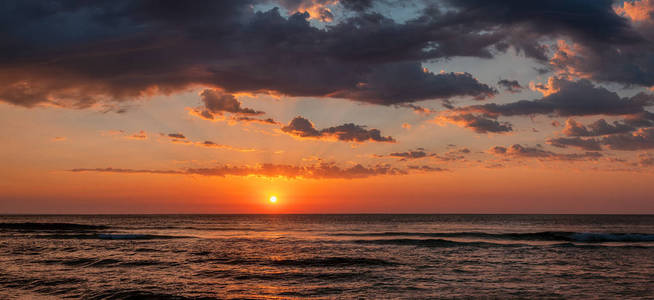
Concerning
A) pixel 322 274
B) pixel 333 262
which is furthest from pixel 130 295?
pixel 333 262

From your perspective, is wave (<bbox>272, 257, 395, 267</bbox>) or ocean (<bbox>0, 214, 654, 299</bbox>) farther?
wave (<bbox>272, 257, 395, 267</bbox>)

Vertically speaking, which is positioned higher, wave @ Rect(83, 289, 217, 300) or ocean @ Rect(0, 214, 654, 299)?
wave @ Rect(83, 289, 217, 300)

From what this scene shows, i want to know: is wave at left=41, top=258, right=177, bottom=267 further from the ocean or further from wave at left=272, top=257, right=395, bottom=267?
wave at left=272, top=257, right=395, bottom=267

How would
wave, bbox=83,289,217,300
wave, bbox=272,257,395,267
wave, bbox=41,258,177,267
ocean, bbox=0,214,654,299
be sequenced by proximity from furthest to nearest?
wave, bbox=272,257,395,267, wave, bbox=41,258,177,267, ocean, bbox=0,214,654,299, wave, bbox=83,289,217,300

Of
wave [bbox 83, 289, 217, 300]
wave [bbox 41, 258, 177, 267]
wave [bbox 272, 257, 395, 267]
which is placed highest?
wave [bbox 83, 289, 217, 300]

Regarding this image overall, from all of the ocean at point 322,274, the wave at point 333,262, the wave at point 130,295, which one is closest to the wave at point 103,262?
the ocean at point 322,274

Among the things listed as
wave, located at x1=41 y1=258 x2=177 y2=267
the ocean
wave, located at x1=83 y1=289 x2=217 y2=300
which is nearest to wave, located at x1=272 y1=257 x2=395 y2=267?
the ocean

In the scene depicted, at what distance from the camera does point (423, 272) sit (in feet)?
92.3

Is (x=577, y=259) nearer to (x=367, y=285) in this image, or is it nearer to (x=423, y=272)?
(x=423, y=272)

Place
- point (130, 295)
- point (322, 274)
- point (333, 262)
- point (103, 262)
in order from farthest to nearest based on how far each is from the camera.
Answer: point (333, 262) < point (103, 262) < point (322, 274) < point (130, 295)

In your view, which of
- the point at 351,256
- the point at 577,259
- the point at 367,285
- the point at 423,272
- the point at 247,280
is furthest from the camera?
A: the point at 351,256

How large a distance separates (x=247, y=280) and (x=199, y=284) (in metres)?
2.74

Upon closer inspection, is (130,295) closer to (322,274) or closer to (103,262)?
(322,274)

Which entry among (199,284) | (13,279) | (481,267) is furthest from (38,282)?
(481,267)
